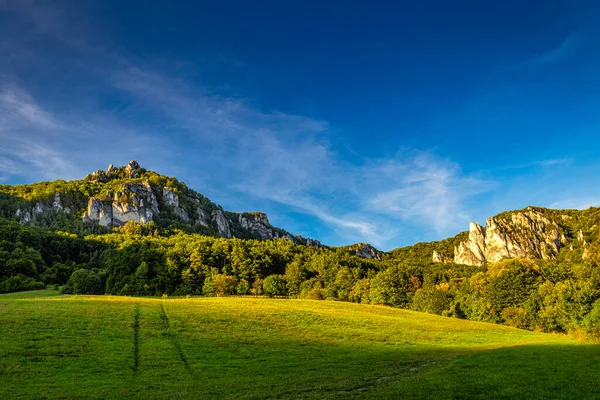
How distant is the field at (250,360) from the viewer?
67.6 ft

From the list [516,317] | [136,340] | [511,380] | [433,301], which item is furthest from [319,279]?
[511,380]

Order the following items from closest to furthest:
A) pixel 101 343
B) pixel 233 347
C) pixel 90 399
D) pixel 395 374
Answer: pixel 90 399 → pixel 395 374 → pixel 101 343 → pixel 233 347

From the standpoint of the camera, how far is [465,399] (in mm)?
17078

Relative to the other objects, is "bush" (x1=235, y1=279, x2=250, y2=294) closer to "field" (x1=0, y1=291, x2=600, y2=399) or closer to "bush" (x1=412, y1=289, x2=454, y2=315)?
"bush" (x1=412, y1=289, x2=454, y2=315)

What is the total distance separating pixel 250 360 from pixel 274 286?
84516 millimetres

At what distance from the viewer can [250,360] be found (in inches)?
1252

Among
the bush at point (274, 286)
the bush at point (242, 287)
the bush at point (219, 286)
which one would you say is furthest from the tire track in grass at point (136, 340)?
the bush at point (274, 286)

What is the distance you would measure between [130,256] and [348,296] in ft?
Result: 228

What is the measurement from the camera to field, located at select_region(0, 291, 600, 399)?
67.6ft

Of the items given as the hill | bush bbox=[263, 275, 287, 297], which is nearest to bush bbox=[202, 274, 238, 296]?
the hill

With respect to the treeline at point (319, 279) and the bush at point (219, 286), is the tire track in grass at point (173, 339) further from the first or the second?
the treeline at point (319, 279)

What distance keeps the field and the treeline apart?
1349 inches

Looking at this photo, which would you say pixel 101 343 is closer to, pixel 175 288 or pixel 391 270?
pixel 175 288

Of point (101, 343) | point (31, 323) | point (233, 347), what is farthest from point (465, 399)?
point (31, 323)
